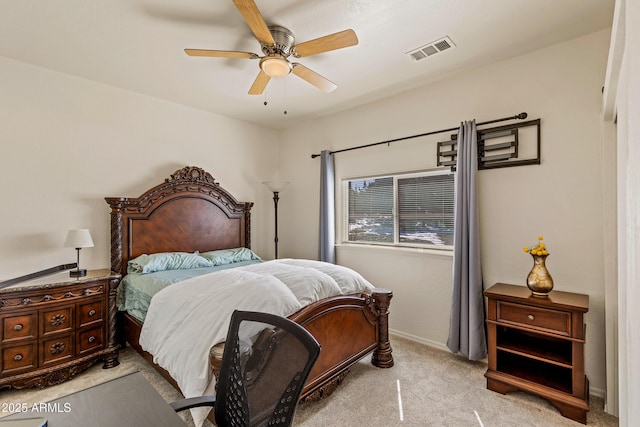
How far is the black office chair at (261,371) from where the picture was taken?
97cm

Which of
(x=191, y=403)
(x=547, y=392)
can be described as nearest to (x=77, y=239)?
(x=191, y=403)

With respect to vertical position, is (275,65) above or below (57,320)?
above

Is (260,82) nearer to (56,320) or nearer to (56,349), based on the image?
(56,320)

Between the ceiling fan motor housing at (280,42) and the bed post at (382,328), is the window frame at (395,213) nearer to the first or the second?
the bed post at (382,328)

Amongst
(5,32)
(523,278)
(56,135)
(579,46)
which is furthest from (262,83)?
(523,278)

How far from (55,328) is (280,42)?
299 cm

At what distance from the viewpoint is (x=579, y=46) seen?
7.90 feet

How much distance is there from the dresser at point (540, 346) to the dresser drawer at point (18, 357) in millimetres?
3658

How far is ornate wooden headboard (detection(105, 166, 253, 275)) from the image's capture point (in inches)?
126

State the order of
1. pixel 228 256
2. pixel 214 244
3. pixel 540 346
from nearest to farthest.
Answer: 1. pixel 540 346
2. pixel 228 256
3. pixel 214 244

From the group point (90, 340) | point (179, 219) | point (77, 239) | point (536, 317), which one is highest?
point (179, 219)

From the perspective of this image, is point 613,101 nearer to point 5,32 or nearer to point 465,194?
point 465,194

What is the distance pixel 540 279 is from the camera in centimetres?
226

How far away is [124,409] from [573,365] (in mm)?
2668
